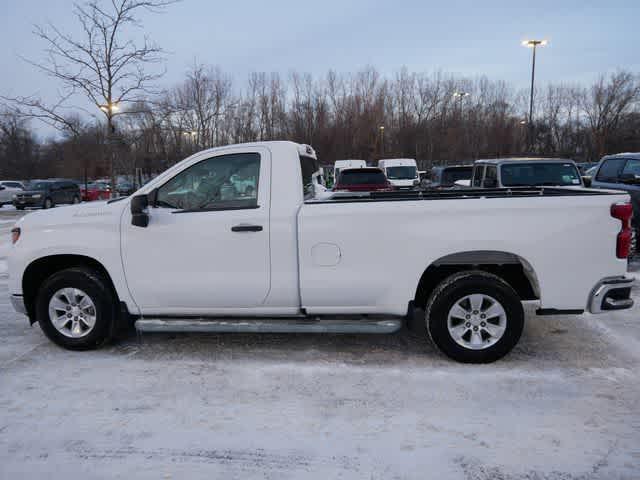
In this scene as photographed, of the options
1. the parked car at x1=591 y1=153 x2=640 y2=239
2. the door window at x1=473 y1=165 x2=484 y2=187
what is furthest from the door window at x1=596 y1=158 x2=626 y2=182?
the door window at x1=473 y1=165 x2=484 y2=187

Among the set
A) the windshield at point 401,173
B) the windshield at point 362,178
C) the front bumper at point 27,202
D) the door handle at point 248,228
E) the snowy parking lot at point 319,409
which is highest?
the windshield at point 401,173

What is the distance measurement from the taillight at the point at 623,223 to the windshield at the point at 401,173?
2007 centimetres

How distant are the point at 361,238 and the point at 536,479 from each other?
2.26m

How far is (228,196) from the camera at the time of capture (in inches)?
184

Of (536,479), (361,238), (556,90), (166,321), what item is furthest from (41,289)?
(556,90)

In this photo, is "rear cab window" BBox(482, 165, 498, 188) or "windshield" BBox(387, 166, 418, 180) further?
"windshield" BBox(387, 166, 418, 180)

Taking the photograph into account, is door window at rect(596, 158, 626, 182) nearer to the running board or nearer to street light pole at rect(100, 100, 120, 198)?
the running board

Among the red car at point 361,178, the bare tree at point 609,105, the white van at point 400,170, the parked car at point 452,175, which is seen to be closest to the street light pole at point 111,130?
the red car at point 361,178

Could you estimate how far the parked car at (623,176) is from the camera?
875 cm

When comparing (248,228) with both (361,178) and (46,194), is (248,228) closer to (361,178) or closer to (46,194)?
(361,178)

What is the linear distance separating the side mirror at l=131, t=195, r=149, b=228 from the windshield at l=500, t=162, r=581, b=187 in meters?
7.57

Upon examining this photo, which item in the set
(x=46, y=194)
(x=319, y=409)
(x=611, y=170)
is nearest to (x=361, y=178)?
(x=611, y=170)

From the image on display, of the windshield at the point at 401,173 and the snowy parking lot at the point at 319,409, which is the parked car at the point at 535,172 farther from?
the windshield at the point at 401,173

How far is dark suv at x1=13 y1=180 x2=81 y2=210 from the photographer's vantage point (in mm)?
27000
